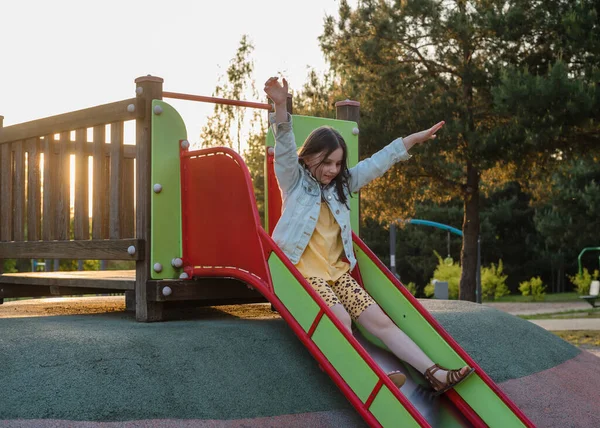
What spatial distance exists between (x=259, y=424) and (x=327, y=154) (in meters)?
1.71

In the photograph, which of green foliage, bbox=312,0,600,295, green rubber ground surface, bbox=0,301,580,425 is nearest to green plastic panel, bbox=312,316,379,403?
green rubber ground surface, bbox=0,301,580,425

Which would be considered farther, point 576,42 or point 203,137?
point 203,137

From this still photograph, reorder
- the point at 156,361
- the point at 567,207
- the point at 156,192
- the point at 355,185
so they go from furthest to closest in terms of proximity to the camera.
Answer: the point at 567,207, the point at 156,192, the point at 355,185, the point at 156,361

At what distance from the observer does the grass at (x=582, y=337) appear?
39.5 feet

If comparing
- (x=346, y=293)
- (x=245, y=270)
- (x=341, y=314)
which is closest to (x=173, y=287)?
(x=245, y=270)

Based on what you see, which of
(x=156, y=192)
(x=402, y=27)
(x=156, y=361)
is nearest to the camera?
(x=156, y=361)

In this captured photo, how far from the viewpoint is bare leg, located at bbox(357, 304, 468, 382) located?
4.66 m

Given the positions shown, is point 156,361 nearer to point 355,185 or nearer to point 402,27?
point 355,185

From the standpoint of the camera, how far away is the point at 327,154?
16.0 feet

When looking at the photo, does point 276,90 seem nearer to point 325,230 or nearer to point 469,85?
point 325,230

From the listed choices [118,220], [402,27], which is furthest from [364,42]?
[118,220]

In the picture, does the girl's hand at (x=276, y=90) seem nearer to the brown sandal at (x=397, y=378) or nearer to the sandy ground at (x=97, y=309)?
the brown sandal at (x=397, y=378)

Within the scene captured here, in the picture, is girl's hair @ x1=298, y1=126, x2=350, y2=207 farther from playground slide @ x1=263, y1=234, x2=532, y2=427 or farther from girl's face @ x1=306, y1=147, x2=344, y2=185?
playground slide @ x1=263, y1=234, x2=532, y2=427

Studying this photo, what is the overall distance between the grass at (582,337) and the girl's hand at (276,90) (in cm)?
873
